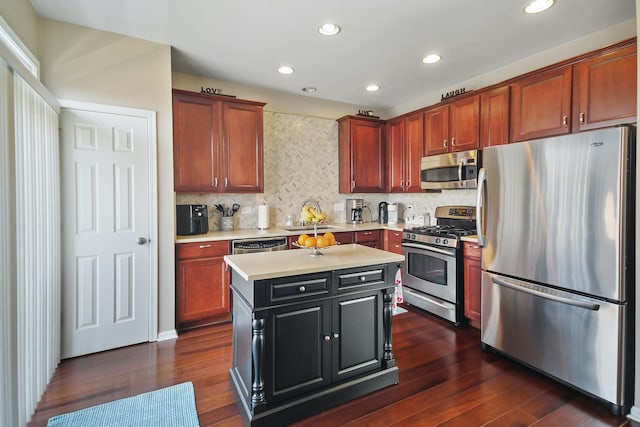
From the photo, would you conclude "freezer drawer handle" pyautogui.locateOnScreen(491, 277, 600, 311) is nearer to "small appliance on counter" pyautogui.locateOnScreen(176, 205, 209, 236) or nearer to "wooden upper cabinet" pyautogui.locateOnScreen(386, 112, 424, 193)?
"wooden upper cabinet" pyautogui.locateOnScreen(386, 112, 424, 193)

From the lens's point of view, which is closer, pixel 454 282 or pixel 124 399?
pixel 124 399

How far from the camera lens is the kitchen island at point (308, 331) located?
1864 millimetres

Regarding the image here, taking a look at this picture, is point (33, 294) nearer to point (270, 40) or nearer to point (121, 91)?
point (121, 91)

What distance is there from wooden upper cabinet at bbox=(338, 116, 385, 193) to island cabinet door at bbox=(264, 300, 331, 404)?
2.91 m

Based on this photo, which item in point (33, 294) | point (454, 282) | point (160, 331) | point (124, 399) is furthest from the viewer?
point (454, 282)

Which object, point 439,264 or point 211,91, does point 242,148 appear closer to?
point 211,91

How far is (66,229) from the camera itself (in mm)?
2666

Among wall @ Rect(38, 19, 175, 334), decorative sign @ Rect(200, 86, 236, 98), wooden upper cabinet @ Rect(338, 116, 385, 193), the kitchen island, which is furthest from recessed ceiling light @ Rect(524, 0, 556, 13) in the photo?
wall @ Rect(38, 19, 175, 334)

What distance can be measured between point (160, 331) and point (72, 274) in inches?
35.6

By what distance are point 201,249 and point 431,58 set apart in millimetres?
3026

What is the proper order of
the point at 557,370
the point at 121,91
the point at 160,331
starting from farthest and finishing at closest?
the point at 160,331 → the point at 121,91 → the point at 557,370

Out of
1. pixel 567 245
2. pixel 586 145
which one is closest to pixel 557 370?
pixel 567 245

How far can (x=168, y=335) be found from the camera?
312 centimetres

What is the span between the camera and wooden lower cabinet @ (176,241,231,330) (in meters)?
3.23
